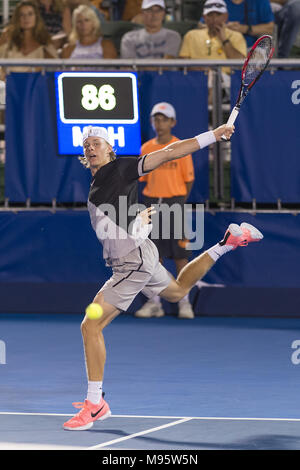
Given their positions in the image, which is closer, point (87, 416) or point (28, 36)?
point (87, 416)

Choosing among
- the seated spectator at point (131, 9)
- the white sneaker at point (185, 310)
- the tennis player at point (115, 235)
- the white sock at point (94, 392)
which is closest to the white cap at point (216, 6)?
the seated spectator at point (131, 9)

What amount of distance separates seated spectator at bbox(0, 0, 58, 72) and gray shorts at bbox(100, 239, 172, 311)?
729 centimetres

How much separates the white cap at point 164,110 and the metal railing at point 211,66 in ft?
1.86

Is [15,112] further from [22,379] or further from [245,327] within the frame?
[22,379]

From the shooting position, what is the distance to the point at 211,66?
13297 millimetres

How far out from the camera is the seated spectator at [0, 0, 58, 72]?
14672 millimetres

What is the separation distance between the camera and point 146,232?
7816 mm

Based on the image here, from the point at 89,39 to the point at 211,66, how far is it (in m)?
2.11

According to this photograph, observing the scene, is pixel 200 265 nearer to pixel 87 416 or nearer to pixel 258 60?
pixel 87 416

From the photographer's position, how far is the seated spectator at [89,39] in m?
14.6

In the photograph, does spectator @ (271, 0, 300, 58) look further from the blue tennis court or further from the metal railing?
the blue tennis court

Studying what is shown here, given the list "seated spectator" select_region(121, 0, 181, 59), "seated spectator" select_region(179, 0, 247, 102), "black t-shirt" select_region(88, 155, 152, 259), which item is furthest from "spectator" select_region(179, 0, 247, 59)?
"black t-shirt" select_region(88, 155, 152, 259)

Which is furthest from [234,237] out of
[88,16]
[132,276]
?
[88,16]

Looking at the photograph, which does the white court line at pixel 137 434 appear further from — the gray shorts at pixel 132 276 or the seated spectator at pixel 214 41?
the seated spectator at pixel 214 41
